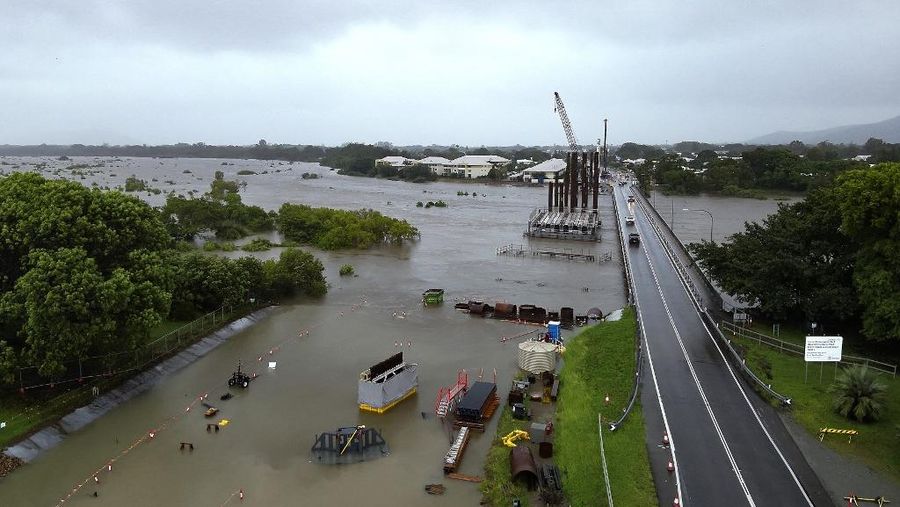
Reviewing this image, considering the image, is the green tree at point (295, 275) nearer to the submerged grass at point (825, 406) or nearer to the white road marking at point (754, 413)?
the white road marking at point (754, 413)

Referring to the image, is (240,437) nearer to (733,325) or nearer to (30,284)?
(30,284)

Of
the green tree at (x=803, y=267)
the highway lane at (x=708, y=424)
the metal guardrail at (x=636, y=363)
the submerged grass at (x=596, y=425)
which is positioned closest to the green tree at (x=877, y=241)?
the green tree at (x=803, y=267)

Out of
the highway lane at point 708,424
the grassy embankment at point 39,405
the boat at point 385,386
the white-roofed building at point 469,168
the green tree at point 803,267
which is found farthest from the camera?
the white-roofed building at point 469,168

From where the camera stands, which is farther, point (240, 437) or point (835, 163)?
point (835, 163)

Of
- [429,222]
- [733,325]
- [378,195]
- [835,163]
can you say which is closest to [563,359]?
[733,325]

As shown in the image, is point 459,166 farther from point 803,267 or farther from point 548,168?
point 803,267

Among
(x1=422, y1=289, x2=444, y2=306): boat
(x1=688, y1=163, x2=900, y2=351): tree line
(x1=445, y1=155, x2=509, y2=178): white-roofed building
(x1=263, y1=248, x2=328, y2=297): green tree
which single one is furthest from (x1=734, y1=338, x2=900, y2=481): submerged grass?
(x1=445, y1=155, x2=509, y2=178): white-roofed building

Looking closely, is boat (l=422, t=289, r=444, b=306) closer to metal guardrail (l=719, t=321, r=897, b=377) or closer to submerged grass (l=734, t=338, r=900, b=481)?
metal guardrail (l=719, t=321, r=897, b=377)
